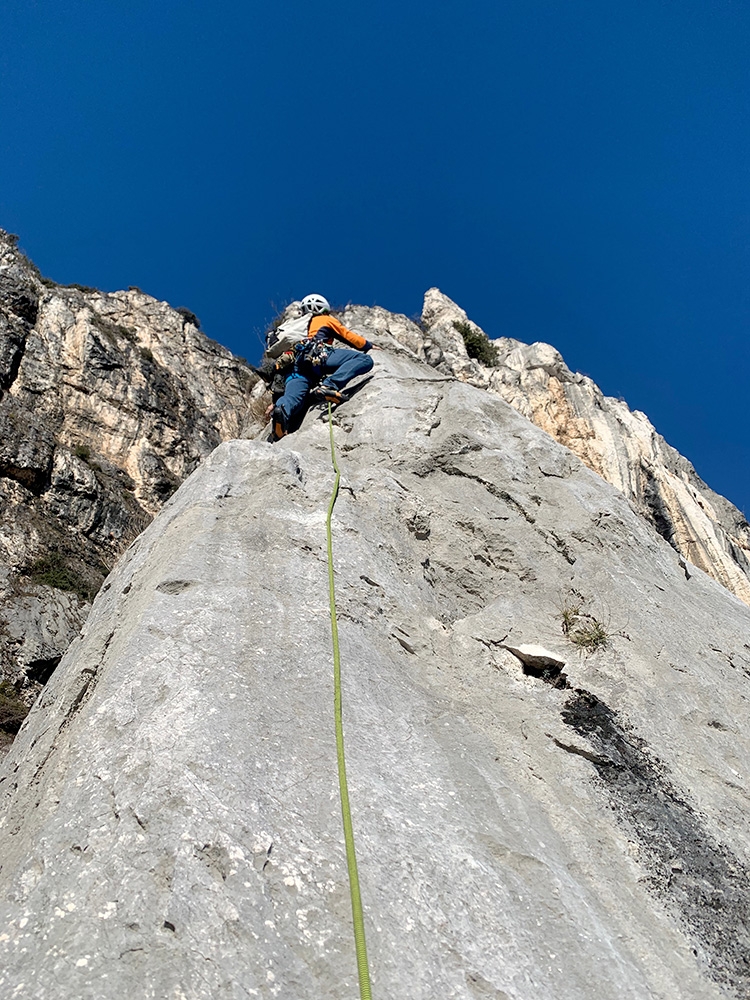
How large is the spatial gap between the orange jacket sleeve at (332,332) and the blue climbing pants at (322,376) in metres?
0.61

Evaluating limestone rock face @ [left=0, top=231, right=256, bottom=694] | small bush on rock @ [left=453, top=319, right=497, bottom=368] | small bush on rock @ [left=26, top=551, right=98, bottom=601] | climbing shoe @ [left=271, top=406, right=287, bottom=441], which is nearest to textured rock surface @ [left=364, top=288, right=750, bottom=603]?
small bush on rock @ [left=453, top=319, right=497, bottom=368]

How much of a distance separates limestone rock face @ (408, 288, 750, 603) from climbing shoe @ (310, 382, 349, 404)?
6901 millimetres

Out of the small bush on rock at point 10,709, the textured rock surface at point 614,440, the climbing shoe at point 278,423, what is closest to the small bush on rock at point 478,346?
the textured rock surface at point 614,440

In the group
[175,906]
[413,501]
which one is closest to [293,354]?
[413,501]

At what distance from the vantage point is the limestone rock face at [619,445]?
48.5 feet

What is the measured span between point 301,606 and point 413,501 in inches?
108

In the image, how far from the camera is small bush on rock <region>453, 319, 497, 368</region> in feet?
66.9

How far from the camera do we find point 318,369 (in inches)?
456

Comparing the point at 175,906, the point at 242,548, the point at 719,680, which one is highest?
the point at 719,680

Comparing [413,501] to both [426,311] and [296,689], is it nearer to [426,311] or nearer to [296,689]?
[296,689]

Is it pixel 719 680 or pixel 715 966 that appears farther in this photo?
pixel 719 680

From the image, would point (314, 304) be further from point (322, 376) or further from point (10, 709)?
point (10, 709)

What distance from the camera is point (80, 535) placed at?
15.3m

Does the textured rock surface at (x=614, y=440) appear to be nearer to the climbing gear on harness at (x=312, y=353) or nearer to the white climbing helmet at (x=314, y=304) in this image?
the white climbing helmet at (x=314, y=304)
